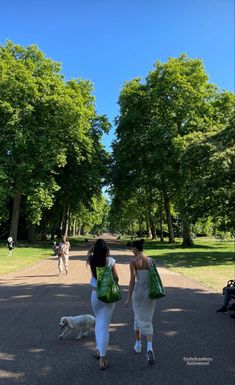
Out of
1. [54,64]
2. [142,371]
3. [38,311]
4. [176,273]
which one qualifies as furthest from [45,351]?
[54,64]

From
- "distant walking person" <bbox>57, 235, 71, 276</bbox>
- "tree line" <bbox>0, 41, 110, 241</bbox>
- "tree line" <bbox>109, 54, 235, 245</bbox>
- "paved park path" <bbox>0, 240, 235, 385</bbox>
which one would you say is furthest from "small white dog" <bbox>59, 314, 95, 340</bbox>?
"tree line" <bbox>0, 41, 110, 241</bbox>

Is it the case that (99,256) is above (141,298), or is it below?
above

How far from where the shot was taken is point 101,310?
6.10 m

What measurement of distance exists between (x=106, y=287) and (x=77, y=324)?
1.70 m

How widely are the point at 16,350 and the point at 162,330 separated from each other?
9.27 feet

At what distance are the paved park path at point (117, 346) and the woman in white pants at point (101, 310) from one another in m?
0.20

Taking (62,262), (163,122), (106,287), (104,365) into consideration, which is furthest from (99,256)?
(163,122)

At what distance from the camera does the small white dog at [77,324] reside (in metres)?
7.21

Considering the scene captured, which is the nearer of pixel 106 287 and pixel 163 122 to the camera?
pixel 106 287

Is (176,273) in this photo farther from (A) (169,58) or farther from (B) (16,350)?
(A) (169,58)

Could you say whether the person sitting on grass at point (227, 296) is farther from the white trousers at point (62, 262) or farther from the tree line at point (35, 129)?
the tree line at point (35, 129)

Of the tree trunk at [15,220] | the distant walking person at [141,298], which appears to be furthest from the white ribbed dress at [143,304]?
the tree trunk at [15,220]

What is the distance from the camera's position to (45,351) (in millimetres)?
6473

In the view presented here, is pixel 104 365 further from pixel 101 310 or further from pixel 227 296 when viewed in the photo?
pixel 227 296
